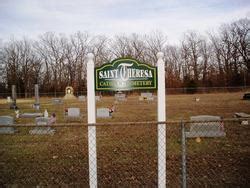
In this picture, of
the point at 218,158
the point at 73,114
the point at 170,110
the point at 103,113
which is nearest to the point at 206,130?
the point at 218,158

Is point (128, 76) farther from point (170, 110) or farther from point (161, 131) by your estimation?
point (170, 110)

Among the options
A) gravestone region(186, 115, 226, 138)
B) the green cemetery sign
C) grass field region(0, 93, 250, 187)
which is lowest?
grass field region(0, 93, 250, 187)

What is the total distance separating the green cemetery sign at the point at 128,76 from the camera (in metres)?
5.32

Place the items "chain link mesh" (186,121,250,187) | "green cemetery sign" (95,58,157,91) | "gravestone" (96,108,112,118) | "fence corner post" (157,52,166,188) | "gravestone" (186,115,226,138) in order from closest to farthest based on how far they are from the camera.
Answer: "fence corner post" (157,52,166,188), "green cemetery sign" (95,58,157,91), "chain link mesh" (186,121,250,187), "gravestone" (186,115,226,138), "gravestone" (96,108,112,118)

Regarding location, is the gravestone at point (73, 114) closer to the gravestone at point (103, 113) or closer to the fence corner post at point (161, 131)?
the gravestone at point (103, 113)

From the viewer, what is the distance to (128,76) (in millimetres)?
5336

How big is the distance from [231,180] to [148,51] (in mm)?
71581

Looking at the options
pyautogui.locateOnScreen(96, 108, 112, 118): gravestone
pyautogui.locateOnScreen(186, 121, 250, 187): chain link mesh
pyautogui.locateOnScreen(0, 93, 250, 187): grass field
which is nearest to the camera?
pyautogui.locateOnScreen(186, 121, 250, 187): chain link mesh

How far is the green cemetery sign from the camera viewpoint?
17.5 feet

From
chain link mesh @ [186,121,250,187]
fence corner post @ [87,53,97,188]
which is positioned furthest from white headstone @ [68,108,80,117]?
fence corner post @ [87,53,97,188]

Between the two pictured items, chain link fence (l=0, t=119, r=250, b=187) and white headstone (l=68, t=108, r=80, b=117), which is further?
white headstone (l=68, t=108, r=80, b=117)

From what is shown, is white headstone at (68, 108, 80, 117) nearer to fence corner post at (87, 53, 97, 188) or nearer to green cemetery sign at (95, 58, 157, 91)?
fence corner post at (87, 53, 97, 188)

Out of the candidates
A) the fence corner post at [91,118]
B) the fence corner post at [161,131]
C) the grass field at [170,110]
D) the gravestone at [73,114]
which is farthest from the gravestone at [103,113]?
the fence corner post at [161,131]

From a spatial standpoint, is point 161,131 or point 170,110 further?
point 170,110
